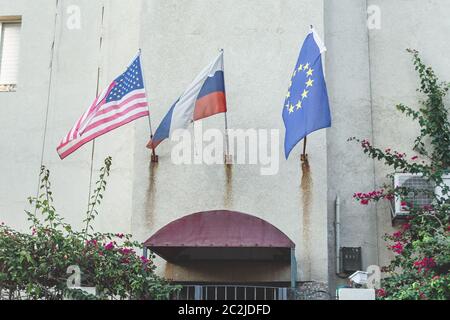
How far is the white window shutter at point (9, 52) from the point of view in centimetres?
1304

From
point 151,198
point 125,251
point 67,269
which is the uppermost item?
point 151,198

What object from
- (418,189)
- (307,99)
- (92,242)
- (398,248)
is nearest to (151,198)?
(92,242)

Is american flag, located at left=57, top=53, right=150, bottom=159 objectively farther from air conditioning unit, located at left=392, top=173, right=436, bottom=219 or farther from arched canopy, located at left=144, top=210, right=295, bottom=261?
air conditioning unit, located at left=392, top=173, right=436, bottom=219

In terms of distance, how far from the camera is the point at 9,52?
43.3 ft

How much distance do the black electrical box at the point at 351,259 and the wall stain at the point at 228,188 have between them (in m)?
1.93

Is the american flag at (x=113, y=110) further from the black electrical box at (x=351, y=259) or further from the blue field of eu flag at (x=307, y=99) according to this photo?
the black electrical box at (x=351, y=259)

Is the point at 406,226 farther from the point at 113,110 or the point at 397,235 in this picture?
the point at 113,110

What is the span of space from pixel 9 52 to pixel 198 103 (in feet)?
14.6

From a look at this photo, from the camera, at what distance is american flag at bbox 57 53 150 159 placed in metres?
10.6

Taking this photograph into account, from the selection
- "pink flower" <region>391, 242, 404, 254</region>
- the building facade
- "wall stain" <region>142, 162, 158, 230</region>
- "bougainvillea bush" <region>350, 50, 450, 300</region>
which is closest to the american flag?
the building facade

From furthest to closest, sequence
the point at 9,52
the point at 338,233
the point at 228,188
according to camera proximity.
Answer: the point at 9,52, the point at 338,233, the point at 228,188

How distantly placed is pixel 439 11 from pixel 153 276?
6.59 m

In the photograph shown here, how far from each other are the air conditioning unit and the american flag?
3.96 m
